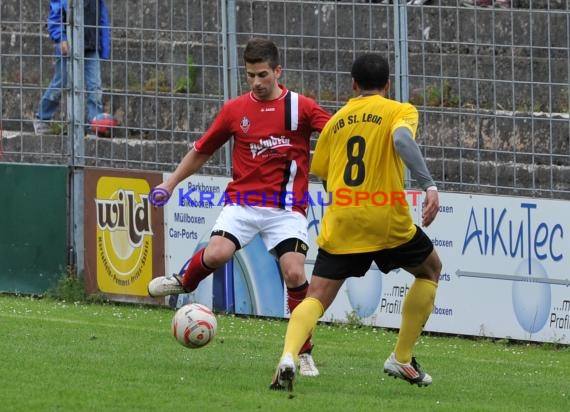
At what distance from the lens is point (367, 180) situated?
8367 mm

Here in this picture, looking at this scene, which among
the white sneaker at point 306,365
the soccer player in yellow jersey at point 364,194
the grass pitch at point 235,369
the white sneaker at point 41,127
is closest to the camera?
the grass pitch at point 235,369

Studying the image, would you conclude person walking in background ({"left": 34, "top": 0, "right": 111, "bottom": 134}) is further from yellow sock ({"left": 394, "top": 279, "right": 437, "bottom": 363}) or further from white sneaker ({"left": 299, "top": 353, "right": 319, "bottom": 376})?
yellow sock ({"left": 394, "top": 279, "right": 437, "bottom": 363})

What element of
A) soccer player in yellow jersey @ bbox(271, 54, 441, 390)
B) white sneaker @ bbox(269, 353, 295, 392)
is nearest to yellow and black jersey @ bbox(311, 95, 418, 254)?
soccer player in yellow jersey @ bbox(271, 54, 441, 390)

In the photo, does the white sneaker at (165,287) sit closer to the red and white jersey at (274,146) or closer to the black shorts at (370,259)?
the red and white jersey at (274,146)

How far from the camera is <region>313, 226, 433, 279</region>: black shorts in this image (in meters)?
8.43

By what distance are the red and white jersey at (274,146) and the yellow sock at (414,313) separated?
4.04ft

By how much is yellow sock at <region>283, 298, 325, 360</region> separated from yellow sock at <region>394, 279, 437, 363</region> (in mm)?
597

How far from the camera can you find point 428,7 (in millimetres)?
12508

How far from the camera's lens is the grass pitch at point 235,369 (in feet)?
26.1

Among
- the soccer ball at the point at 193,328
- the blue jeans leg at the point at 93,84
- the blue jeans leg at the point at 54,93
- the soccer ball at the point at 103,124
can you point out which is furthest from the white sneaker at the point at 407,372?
the blue jeans leg at the point at 54,93

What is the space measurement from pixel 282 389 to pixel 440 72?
4759mm

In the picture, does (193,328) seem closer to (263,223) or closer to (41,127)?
(263,223)

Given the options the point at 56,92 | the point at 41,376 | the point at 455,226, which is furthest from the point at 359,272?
the point at 56,92

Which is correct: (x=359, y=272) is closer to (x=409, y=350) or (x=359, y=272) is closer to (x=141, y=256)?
(x=409, y=350)
